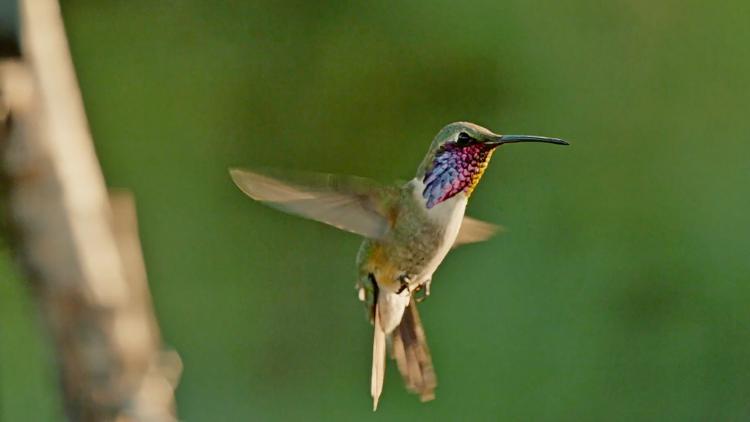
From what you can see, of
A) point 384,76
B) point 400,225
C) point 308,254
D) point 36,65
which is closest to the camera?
point 36,65

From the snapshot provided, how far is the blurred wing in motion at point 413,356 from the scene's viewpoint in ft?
2.77

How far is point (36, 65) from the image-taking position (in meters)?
0.54

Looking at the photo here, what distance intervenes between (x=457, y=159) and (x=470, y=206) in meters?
1.64

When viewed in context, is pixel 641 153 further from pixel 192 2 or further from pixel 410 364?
pixel 410 364

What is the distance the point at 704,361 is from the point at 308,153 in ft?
3.68

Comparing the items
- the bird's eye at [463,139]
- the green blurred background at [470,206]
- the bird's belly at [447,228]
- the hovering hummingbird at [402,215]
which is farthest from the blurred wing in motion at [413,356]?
the green blurred background at [470,206]

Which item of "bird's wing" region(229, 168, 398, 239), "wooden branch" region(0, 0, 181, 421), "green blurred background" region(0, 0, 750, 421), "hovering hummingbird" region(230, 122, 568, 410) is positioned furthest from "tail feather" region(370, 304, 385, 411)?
"green blurred background" region(0, 0, 750, 421)

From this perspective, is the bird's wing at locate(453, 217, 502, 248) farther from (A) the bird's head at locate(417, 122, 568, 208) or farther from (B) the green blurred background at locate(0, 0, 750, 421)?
(B) the green blurred background at locate(0, 0, 750, 421)

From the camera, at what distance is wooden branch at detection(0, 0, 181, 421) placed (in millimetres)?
529

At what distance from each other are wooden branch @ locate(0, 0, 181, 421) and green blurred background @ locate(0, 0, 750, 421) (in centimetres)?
172

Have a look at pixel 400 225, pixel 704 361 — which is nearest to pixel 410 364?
pixel 400 225

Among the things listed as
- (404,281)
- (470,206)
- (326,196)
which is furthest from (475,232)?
(470,206)

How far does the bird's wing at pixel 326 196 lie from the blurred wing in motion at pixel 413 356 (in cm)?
13

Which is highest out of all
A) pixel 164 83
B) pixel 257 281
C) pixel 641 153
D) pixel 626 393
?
pixel 164 83
